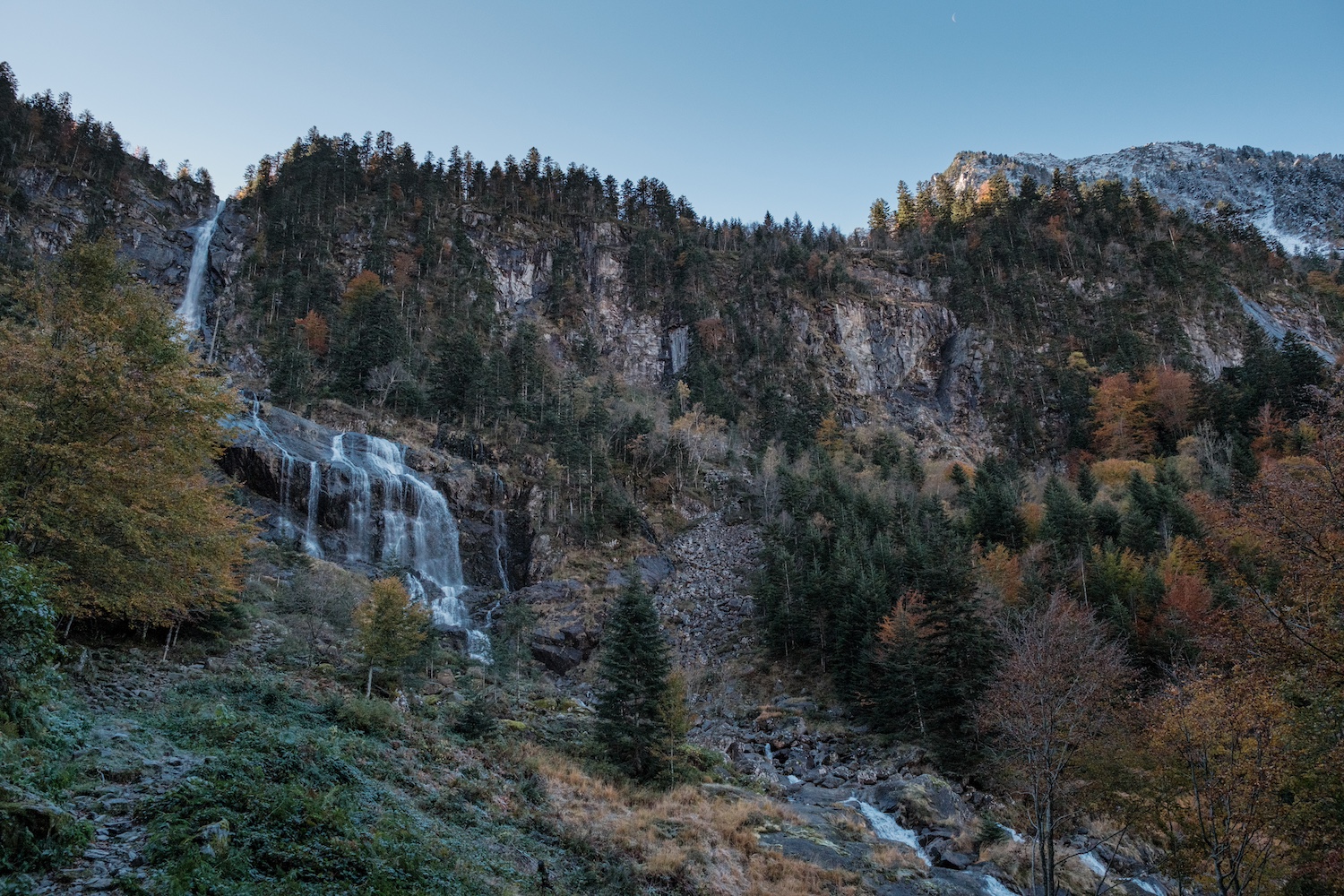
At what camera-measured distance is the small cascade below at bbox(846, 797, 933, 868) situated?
835 inches

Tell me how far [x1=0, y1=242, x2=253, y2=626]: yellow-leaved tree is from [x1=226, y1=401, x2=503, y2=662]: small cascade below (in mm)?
27292

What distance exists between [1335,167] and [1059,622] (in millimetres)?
261635

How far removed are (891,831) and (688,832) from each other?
9512 millimetres

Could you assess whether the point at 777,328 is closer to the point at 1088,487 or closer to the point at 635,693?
the point at 1088,487

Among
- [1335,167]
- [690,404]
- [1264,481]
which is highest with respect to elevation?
[1335,167]

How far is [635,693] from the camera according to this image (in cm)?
2256

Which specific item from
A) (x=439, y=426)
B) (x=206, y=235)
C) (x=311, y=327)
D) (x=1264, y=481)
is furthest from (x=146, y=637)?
(x=206, y=235)

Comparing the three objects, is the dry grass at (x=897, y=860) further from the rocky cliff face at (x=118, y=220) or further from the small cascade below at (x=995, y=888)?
the rocky cliff face at (x=118, y=220)

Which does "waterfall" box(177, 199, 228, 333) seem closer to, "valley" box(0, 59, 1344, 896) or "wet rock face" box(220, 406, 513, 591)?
"valley" box(0, 59, 1344, 896)

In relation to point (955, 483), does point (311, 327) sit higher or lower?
higher

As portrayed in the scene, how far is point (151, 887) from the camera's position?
602cm

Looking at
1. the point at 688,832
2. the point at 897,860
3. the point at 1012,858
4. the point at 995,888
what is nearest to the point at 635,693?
the point at 688,832

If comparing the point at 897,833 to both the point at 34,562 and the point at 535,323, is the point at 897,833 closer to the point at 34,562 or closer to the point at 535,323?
the point at 34,562

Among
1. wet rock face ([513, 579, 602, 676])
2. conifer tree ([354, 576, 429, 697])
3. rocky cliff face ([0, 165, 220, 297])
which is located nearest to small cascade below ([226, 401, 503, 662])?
wet rock face ([513, 579, 602, 676])
